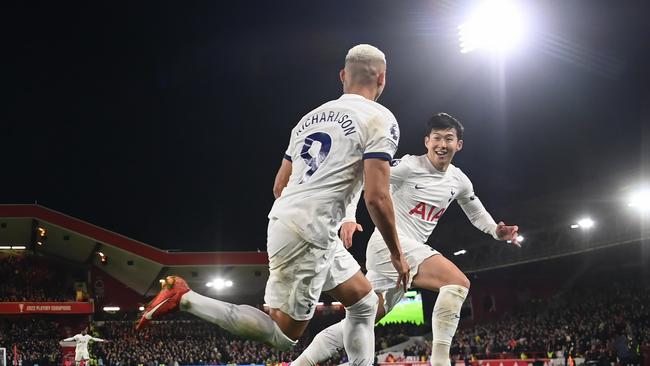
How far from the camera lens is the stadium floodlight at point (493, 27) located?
20.6 meters

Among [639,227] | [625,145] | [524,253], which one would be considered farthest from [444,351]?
[524,253]

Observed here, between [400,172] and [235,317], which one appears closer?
[235,317]

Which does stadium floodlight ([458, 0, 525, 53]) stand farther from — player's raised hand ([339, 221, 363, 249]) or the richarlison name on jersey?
the richarlison name on jersey

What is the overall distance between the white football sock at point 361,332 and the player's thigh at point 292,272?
752 millimetres

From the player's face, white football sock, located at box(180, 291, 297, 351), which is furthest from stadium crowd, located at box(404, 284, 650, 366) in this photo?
white football sock, located at box(180, 291, 297, 351)

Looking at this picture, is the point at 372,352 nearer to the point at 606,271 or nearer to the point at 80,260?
the point at 606,271

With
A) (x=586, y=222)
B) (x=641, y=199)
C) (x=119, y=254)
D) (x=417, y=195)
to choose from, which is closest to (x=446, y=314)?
(x=417, y=195)

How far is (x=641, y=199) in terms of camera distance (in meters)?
26.0

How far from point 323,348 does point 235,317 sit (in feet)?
5.26

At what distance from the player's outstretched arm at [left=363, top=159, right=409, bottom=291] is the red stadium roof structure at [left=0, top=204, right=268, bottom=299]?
35402 millimetres

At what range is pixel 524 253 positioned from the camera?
33938mm

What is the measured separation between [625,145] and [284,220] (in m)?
28.6

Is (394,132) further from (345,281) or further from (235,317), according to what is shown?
(235,317)

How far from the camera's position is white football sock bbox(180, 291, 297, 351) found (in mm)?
4402
